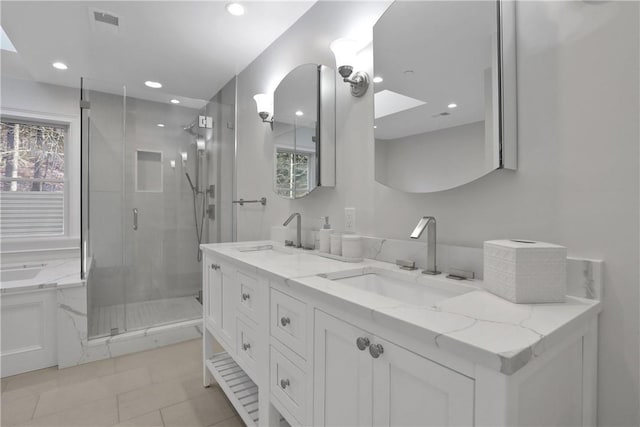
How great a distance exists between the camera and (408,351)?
28.6 inches

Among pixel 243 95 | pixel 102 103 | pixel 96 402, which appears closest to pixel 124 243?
pixel 102 103

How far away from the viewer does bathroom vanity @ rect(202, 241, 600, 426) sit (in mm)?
604

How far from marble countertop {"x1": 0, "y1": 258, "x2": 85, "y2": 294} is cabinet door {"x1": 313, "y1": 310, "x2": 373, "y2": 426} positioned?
2.25m

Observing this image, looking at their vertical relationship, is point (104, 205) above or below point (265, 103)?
below

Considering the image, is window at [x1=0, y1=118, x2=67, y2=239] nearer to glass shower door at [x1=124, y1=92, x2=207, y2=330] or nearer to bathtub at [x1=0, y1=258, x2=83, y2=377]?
glass shower door at [x1=124, y1=92, x2=207, y2=330]

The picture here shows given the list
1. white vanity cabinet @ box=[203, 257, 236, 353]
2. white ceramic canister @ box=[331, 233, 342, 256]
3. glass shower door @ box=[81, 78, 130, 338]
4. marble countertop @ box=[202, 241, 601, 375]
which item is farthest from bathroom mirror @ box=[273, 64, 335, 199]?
glass shower door @ box=[81, 78, 130, 338]

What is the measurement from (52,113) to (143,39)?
5.80ft

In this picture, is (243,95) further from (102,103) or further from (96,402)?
(96,402)

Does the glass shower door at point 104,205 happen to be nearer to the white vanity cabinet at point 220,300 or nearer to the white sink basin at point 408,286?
the white vanity cabinet at point 220,300

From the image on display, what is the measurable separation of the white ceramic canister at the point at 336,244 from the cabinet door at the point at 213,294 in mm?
681

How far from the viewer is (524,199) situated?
3.44 ft

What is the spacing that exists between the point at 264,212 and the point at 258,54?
1.35 m

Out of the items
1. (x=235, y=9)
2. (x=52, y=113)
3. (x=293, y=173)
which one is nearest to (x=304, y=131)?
(x=293, y=173)

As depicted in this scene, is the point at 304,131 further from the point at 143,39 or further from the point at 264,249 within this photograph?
the point at 143,39
